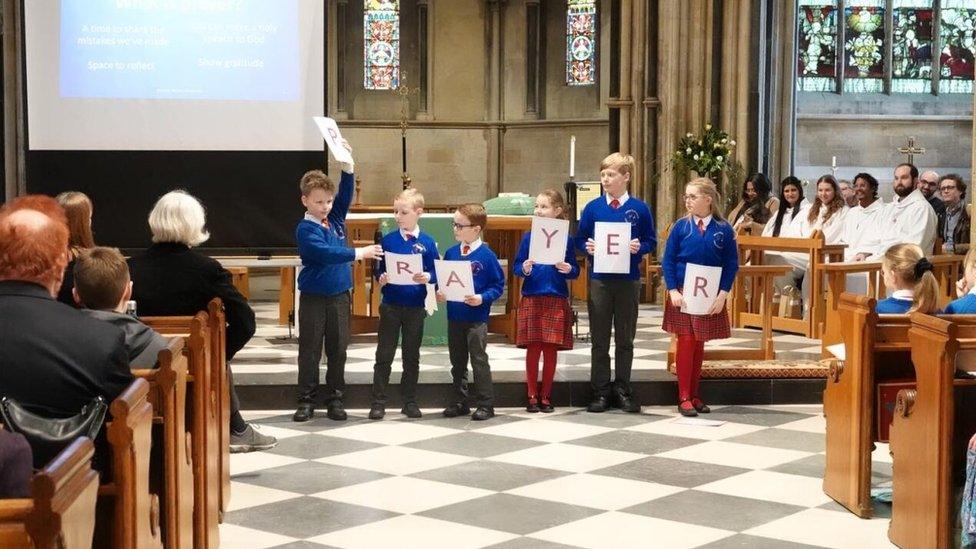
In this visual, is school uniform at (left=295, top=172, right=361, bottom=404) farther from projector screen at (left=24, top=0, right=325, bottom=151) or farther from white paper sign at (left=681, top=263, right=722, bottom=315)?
projector screen at (left=24, top=0, right=325, bottom=151)

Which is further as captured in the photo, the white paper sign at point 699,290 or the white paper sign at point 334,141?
the white paper sign at point 699,290

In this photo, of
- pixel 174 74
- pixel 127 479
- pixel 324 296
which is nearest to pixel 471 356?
pixel 324 296

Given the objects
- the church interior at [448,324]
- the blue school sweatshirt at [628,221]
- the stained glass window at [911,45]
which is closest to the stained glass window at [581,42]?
the church interior at [448,324]

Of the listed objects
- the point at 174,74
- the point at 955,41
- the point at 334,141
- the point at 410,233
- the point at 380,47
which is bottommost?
the point at 410,233

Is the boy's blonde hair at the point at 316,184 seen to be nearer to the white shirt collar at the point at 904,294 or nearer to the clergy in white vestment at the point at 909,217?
the white shirt collar at the point at 904,294

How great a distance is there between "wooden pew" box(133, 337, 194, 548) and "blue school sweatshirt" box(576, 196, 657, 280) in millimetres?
4043

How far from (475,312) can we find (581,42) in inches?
502

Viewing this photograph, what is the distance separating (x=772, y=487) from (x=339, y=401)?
8.97 feet

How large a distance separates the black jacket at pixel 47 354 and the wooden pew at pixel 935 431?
2.71 meters

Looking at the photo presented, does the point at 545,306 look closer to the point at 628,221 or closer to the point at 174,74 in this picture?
the point at 628,221

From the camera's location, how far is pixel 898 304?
5.72 meters

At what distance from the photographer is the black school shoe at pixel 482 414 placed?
7.60m

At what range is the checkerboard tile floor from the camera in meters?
A: 5.05

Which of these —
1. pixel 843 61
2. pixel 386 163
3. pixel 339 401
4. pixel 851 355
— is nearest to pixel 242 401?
pixel 339 401
